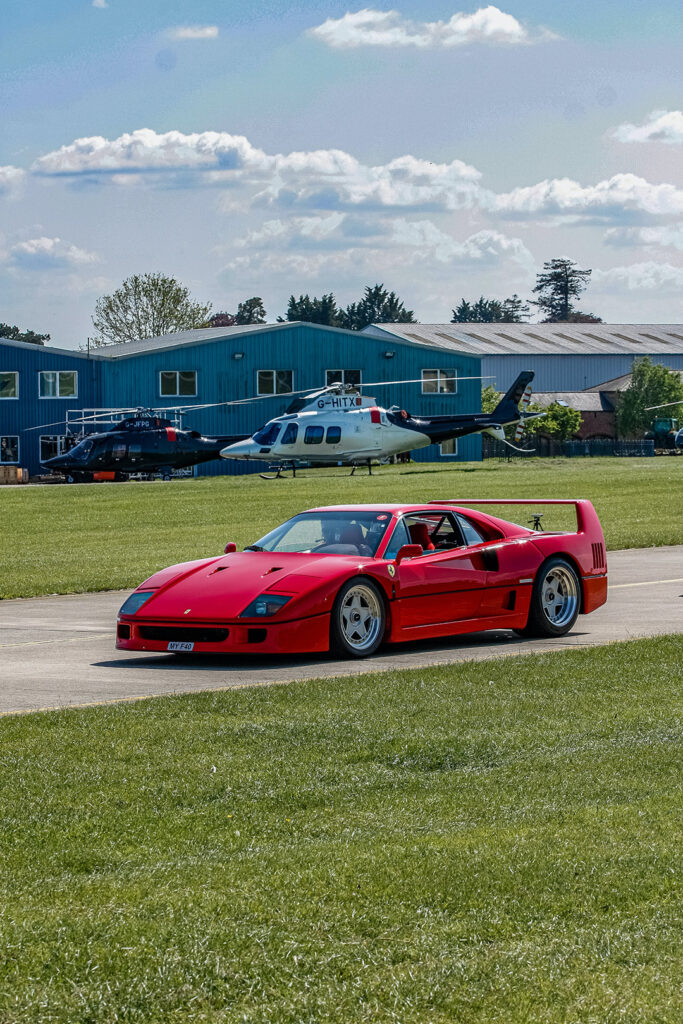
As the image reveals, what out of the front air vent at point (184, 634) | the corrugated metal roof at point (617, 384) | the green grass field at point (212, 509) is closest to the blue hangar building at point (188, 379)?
the green grass field at point (212, 509)

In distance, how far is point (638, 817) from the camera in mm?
6727

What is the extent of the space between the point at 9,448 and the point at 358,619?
2559 inches

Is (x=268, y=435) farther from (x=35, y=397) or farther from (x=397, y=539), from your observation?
(x=397, y=539)

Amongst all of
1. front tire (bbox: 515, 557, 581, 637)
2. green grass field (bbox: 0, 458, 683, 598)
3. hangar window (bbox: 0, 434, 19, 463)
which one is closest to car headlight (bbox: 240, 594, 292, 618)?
front tire (bbox: 515, 557, 581, 637)

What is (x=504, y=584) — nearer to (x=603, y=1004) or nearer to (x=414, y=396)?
(x=603, y=1004)

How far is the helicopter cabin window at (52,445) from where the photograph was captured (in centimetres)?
7500

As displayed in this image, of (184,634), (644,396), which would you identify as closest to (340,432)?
(184,634)

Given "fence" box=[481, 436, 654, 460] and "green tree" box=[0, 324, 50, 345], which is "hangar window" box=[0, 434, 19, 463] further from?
"green tree" box=[0, 324, 50, 345]

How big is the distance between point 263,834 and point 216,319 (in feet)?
600

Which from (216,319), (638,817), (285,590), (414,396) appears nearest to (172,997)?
(638,817)

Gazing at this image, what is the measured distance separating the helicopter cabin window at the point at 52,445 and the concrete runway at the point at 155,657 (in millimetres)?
58098

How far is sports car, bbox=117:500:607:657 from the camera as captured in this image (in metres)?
12.3

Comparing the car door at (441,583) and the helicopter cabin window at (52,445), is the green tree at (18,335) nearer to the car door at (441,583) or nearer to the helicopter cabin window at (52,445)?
the helicopter cabin window at (52,445)

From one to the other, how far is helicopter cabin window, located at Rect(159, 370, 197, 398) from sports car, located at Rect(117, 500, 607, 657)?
201ft
